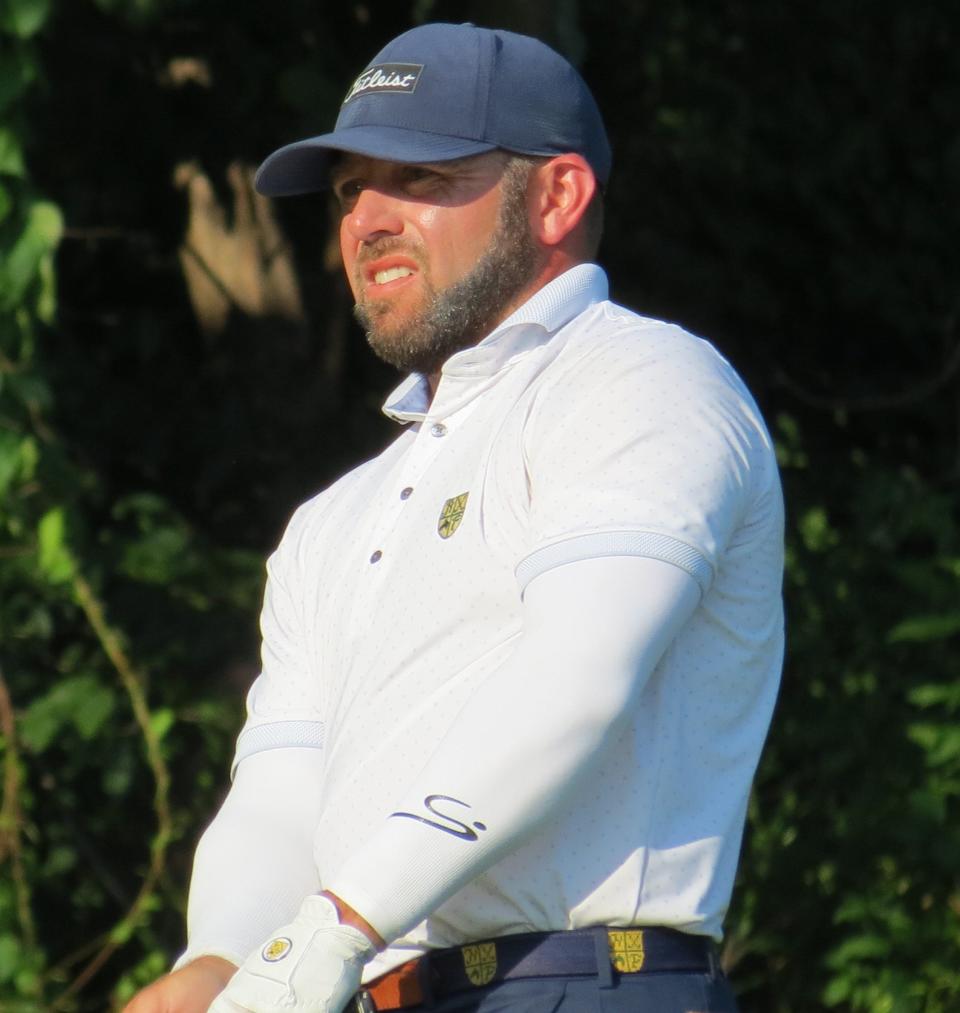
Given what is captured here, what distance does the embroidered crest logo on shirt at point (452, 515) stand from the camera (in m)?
2.20

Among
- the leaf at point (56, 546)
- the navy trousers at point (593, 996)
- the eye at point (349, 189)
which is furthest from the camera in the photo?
the leaf at point (56, 546)

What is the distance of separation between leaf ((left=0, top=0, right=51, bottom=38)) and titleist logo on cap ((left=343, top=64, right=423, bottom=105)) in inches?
57.5

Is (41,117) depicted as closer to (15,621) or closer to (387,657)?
(15,621)

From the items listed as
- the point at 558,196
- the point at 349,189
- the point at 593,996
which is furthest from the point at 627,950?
the point at 349,189

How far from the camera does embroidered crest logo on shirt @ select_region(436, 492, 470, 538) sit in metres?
2.20

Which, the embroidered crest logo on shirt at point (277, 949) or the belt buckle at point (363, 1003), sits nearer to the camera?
the embroidered crest logo on shirt at point (277, 949)

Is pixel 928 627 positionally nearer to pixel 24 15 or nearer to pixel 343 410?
pixel 343 410

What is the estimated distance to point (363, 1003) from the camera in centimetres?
212

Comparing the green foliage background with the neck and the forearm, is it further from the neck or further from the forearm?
the forearm

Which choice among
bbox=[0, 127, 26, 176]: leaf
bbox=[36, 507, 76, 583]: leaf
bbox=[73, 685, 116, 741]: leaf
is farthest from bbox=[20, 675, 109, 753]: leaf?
bbox=[0, 127, 26, 176]: leaf

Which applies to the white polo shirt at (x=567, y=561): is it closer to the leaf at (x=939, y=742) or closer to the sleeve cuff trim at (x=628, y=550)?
the sleeve cuff trim at (x=628, y=550)

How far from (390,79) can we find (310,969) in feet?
3.78

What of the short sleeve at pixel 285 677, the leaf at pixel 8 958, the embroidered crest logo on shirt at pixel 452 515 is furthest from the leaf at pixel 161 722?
the embroidered crest logo on shirt at pixel 452 515

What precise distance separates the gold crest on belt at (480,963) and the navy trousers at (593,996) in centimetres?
1
